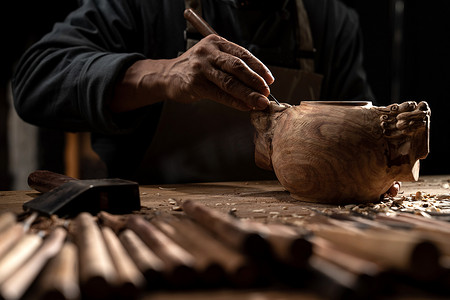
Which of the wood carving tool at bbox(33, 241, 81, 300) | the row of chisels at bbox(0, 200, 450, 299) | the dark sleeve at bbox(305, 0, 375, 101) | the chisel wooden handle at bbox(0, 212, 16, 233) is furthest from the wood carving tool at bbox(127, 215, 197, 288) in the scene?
the dark sleeve at bbox(305, 0, 375, 101)

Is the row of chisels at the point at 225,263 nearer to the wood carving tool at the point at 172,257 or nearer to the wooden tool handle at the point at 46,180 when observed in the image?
the wood carving tool at the point at 172,257

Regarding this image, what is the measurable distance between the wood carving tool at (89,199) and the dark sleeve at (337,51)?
5.05 ft

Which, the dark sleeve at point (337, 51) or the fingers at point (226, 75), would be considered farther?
the dark sleeve at point (337, 51)

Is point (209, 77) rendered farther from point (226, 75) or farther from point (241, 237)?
point (241, 237)

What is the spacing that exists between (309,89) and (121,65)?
1.00 meters

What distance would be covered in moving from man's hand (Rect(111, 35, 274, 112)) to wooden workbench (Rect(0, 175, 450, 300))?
0.27 m

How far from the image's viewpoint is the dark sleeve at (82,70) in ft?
5.47

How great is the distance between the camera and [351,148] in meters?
1.20

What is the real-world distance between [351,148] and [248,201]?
0.31m

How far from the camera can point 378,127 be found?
1.20 metres

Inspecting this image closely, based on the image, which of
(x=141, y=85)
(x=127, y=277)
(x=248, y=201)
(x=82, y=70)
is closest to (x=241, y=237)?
(x=127, y=277)

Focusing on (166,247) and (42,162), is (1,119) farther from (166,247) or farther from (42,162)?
(166,247)

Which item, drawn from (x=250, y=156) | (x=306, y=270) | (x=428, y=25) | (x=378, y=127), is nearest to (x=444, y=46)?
(x=428, y=25)

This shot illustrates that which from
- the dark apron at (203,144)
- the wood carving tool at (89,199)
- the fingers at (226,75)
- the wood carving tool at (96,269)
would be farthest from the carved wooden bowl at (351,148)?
the dark apron at (203,144)
